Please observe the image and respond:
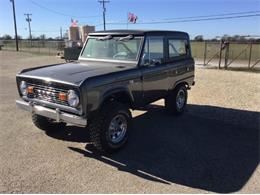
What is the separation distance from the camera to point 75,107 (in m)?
3.87

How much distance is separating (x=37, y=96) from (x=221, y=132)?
3.61 m

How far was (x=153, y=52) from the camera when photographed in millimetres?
5367

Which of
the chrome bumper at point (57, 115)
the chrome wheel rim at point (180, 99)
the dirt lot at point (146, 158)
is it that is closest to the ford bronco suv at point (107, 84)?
the chrome bumper at point (57, 115)

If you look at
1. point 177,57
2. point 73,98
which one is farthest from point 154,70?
point 73,98

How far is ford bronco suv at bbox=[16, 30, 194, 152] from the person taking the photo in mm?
3938

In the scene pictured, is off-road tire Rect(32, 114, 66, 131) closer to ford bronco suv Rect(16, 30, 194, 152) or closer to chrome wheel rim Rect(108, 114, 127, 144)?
ford bronco suv Rect(16, 30, 194, 152)

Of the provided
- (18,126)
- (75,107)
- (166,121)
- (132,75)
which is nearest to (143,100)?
(132,75)

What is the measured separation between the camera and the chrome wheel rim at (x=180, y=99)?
→ 653 cm

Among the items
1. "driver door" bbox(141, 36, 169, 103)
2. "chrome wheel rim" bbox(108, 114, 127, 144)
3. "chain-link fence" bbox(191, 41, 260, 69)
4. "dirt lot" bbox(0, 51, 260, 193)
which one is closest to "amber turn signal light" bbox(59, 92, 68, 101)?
"chrome wheel rim" bbox(108, 114, 127, 144)

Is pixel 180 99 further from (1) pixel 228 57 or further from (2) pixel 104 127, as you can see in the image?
(1) pixel 228 57

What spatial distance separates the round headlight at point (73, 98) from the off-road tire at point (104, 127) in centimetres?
40

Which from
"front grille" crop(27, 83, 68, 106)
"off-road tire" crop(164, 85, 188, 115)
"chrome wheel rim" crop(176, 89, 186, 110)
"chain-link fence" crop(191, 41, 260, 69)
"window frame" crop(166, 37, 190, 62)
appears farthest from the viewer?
"chain-link fence" crop(191, 41, 260, 69)

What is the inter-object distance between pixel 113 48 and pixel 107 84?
1.45 meters

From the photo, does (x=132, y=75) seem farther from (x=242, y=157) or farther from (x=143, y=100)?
(x=242, y=157)
